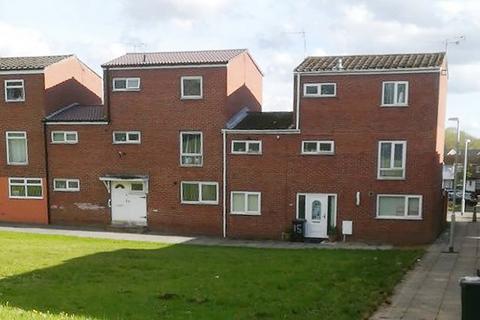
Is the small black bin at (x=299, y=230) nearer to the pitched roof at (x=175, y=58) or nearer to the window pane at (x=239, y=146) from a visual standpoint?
the window pane at (x=239, y=146)

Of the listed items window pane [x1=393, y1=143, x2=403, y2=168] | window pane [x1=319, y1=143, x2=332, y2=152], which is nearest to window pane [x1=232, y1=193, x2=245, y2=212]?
window pane [x1=319, y1=143, x2=332, y2=152]

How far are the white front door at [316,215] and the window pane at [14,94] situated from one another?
16723mm

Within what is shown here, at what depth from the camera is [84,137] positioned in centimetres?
2850

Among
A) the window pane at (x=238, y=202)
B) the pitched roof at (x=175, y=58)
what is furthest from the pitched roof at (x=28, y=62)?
the window pane at (x=238, y=202)

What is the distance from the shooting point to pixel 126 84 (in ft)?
90.6

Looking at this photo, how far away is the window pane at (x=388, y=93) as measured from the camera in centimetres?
2386

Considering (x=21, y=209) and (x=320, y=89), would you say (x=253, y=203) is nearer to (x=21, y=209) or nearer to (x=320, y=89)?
(x=320, y=89)

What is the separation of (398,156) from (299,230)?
18.6 feet

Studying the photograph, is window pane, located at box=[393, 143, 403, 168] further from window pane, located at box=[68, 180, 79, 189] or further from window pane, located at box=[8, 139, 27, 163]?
window pane, located at box=[8, 139, 27, 163]

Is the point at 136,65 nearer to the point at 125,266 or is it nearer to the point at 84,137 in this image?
the point at 84,137

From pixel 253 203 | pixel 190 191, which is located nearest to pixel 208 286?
pixel 253 203

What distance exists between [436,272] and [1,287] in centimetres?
1191

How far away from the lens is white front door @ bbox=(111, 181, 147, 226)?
2778cm

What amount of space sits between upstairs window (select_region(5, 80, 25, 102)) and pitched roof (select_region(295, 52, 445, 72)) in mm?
15239
